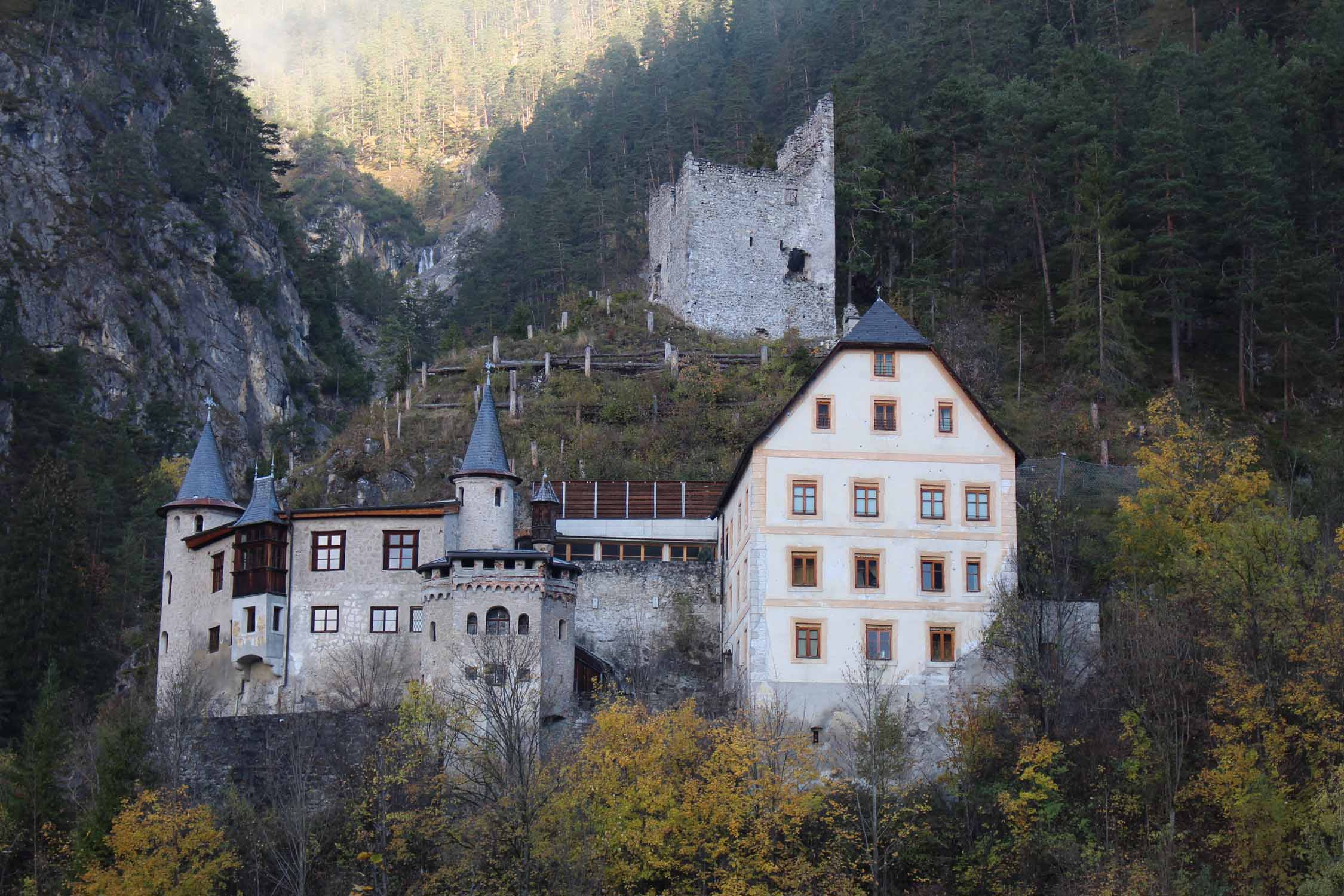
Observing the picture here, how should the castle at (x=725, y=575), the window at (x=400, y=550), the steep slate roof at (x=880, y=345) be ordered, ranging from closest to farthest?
the castle at (x=725, y=575), the steep slate roof at (x=880, y=345), the window at (x=400, y=550)

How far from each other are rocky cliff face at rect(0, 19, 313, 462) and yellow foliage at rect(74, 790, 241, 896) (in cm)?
5200

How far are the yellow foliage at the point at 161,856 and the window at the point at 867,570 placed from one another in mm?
17533

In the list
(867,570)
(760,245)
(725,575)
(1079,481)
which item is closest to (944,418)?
(867,570)

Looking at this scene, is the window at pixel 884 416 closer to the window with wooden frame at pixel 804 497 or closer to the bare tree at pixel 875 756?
the window with wooden frame at pixel 804 497

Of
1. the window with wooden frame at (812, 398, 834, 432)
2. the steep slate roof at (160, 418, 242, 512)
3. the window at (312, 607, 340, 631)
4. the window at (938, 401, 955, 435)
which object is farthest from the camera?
the steep slate roof at (160, 418, 242, 512)

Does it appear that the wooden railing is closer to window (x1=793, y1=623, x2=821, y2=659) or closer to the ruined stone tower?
window (x1=793, y1=623, x2=821, y2=659)

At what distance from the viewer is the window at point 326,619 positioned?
49906 millimetres

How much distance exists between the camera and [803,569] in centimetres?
4653

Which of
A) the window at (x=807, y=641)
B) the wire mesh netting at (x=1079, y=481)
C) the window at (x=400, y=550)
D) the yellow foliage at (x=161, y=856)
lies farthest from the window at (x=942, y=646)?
the yellow foliage at (x=161, y=856)

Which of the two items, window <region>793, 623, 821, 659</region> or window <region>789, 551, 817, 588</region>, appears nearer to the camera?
window <region>793, 623, 821, 659</region>

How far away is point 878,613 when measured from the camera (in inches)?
1813

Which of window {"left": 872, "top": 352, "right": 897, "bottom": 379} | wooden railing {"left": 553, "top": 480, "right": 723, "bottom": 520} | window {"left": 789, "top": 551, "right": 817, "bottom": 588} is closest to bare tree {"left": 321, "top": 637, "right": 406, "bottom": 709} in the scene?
wooden railing {"left": 553, "top": 480, "right": 723, "bottom": 520}

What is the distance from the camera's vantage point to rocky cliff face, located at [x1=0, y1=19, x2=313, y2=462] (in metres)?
94.6

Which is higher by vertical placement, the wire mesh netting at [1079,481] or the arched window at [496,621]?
the wire mesh netting at [1079,481]
